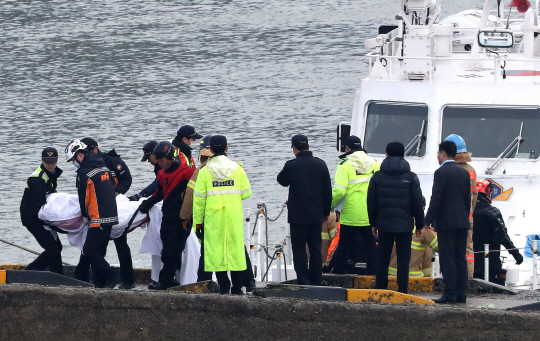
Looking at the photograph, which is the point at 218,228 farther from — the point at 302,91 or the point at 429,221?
the point at 302,91

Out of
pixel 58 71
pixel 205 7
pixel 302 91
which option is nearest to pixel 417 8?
Answer: pixel 302 91

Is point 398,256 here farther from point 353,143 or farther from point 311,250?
point 353,143

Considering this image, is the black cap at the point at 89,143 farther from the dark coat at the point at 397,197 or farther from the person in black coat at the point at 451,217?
the person in black coat at the point at 451,217

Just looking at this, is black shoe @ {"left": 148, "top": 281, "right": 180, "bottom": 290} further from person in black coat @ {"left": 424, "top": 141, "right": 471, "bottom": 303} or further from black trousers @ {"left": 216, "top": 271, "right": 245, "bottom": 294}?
person in black coat @ {"left": 424, "top": 141, "right": 471, "bottom": 303}

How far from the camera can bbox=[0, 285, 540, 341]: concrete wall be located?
22.0 feet

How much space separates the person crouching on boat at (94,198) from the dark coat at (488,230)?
3509mm

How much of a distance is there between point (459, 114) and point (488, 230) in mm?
2358

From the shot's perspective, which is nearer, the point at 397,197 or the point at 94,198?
the point at 397,197

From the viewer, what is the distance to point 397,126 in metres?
10.5

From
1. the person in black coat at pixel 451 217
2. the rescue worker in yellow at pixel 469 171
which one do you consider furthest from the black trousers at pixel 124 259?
the rescue worker in yellow at pixel 469 171

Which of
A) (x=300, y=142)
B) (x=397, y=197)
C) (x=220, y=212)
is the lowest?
(x=220, y=212)

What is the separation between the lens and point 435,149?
10312 mm

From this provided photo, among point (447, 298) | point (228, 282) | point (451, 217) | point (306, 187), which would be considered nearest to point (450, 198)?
point (451, 217)

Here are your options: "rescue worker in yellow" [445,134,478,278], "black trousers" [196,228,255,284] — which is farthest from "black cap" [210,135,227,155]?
"rescue worker in yellow" [445,134,478,278]
